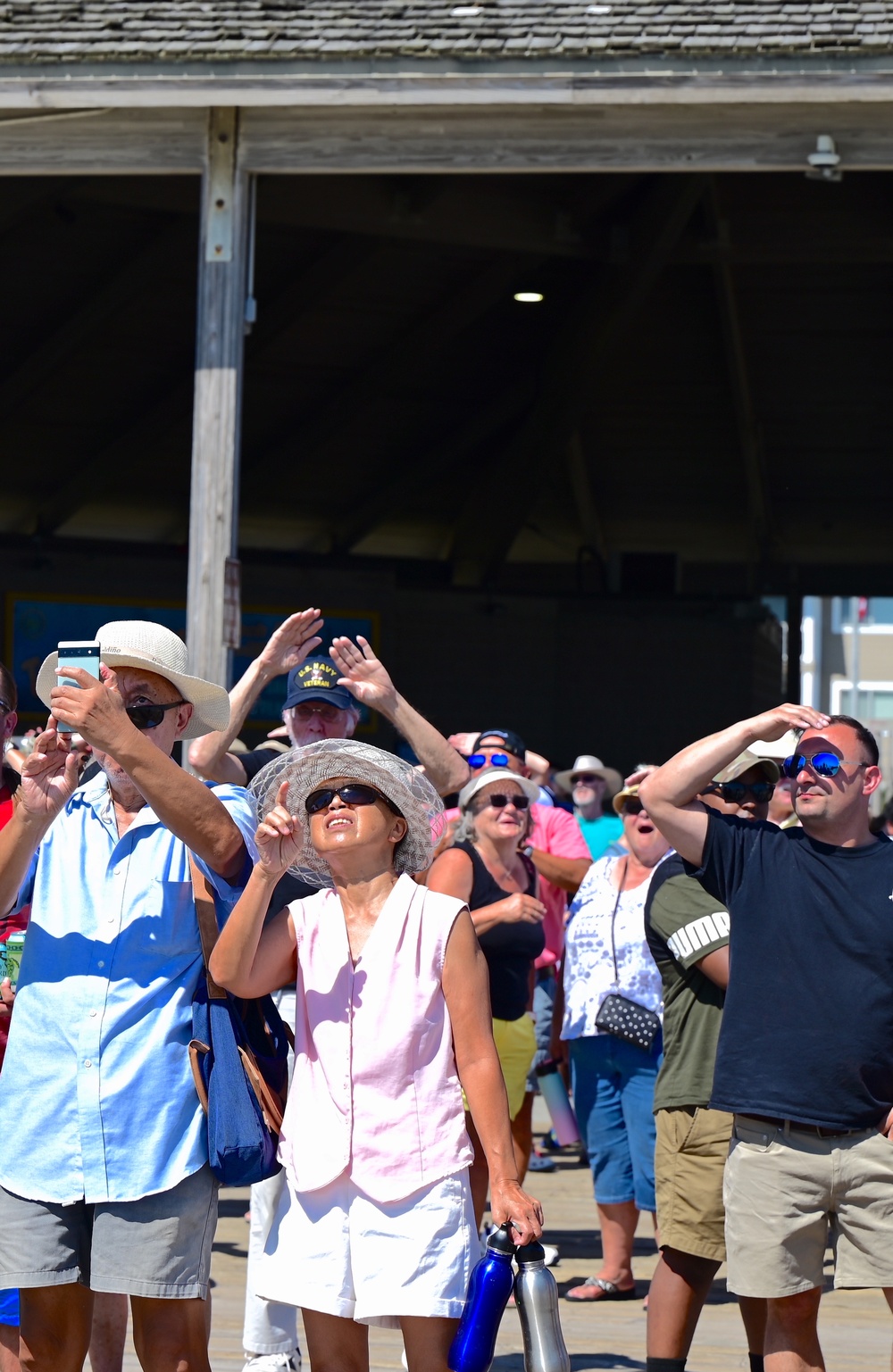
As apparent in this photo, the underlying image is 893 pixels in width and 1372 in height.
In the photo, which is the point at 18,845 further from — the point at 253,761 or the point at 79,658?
the point at 253,761

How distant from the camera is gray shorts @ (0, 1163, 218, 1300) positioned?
3438mm

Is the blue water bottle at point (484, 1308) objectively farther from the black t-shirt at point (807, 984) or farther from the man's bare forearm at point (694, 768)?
the man's bare forearm at point (694, 768)

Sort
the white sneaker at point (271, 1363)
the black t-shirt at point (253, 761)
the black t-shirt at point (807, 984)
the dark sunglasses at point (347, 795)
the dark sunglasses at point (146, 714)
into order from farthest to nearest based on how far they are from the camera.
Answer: the black t-shirt at point (253, 761), the white sneaker at point (271, 1363), the black t-shirt at point (807, 984), the dark sunglasses at point (347, 795), the dark sunglasses at point (146, 714)

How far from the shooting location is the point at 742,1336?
5973 mm

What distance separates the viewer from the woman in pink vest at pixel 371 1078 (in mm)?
3498

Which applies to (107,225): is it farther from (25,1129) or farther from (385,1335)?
(25,1129)

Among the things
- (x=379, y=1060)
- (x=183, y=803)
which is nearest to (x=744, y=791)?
(x=379, y=1060)

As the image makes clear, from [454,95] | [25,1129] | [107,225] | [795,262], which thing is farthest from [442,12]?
[795,262]

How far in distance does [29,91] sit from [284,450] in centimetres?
1033

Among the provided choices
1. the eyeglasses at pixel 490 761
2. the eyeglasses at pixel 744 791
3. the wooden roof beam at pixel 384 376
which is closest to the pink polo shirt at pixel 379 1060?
the eyeglasses at pixel 744 791

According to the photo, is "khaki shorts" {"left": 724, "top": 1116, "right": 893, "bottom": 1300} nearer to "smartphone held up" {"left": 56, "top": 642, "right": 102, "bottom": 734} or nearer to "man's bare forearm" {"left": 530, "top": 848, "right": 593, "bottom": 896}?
"smartphone held up" {"left": 56, "top": 642, "right": 102, "bottom": 734}

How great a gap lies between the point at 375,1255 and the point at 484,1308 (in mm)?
241

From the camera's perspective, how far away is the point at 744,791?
16.9 ft

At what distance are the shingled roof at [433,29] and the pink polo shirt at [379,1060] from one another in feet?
18.3
